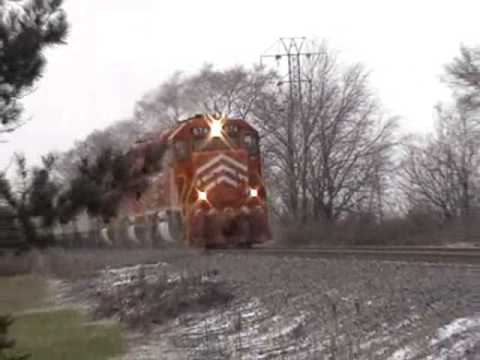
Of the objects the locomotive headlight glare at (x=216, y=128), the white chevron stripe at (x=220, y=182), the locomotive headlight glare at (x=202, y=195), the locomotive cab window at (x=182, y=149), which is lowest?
the locomotive headlight glare at (x=202, y=195)

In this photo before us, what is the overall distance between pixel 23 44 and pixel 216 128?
2271 cm

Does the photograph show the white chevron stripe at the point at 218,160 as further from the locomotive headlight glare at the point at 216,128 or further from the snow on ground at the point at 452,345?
the snow on ground at the point at 452,345

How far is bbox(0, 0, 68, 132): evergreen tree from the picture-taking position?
22.5 feet

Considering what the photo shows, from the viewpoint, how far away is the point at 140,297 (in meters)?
18.5

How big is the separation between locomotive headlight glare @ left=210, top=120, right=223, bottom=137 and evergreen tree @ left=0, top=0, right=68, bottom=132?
22.3 meters

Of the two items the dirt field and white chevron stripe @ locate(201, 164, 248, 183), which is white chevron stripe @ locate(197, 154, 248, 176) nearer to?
white chevron stripe @ locate(201, 164, 248, 183)

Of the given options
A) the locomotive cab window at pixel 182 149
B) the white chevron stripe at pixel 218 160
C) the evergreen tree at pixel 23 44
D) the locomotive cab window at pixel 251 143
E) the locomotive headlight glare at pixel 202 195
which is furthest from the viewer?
the locomotive cab window at pixel 251 143

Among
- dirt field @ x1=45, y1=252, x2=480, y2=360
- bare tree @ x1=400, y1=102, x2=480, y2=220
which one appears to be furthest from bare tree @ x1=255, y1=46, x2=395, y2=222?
dirt field @ x1=45, y1=252, x2=480, y2=360

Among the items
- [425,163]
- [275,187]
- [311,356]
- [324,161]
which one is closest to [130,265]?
[311,356]

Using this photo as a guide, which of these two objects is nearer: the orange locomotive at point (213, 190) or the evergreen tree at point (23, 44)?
the evergreen tree at point (23, 44)

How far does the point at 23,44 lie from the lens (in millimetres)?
6914

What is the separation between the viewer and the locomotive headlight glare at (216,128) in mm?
29472

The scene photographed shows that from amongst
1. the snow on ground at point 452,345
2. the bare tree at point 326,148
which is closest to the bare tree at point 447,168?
the bare tree at point 326,148

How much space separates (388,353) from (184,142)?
20368 millimetres
